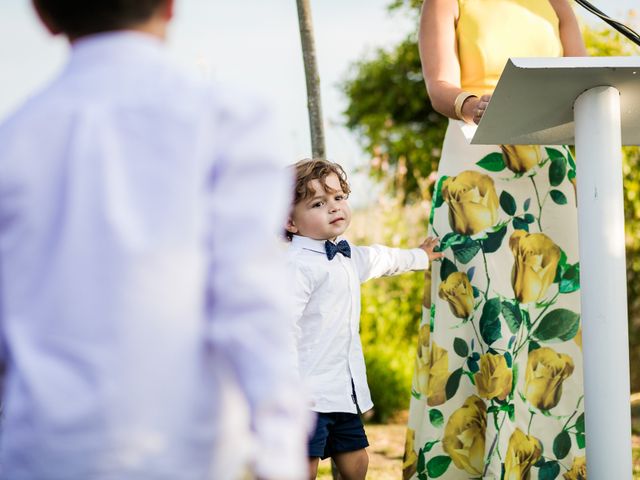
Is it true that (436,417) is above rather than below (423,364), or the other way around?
below

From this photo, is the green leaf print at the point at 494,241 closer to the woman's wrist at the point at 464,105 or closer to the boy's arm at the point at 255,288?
the woman's wrist at the point at 464,105

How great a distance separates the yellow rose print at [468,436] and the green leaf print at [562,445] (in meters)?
0.20

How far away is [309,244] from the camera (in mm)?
2557

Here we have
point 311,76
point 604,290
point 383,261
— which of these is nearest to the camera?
point 604,290

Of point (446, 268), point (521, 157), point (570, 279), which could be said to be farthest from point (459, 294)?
point (521, 157)

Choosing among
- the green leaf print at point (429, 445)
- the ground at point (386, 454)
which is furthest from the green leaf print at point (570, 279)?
the ground at point (386, 454)

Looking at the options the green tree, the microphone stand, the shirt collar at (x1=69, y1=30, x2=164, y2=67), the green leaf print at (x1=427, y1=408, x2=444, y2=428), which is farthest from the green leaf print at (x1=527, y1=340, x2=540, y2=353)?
the green tree

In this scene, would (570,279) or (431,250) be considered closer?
(570,279)

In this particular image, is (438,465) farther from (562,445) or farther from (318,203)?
(318,203)

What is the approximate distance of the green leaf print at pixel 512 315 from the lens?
238 cm

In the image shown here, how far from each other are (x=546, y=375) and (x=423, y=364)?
0.38m

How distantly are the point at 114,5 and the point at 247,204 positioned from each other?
1.07 ft

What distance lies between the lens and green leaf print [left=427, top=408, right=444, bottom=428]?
249 centimetres

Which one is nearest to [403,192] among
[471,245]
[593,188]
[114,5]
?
[471,245]
